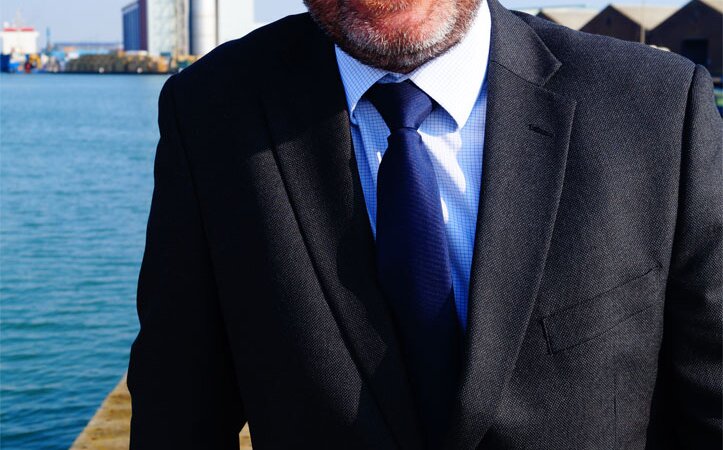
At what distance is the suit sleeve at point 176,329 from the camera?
1.57 metres

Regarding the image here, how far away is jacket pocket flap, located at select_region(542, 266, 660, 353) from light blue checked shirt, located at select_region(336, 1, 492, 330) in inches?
5.0

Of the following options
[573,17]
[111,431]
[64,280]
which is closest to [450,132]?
[111,431]

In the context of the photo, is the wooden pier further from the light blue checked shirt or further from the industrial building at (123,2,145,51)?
the industrial building at (123,2,145,51)

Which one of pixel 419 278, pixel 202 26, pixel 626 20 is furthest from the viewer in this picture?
pixel 202 26

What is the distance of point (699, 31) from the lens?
44.5 metres

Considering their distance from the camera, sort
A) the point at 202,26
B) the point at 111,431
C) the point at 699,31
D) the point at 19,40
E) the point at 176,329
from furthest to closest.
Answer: the point at 19,40 < the point at 202,26 < the point at 699,31 < the point at 111,431 < the point at 176,329

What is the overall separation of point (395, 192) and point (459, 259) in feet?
0.46

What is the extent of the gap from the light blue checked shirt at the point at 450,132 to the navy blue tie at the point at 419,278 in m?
0.04

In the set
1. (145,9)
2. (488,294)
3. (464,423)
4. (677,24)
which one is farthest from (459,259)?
(145,9)

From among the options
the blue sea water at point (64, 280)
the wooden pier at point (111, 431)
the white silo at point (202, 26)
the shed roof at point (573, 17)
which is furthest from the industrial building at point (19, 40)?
the wooden pier at point (111, 431)

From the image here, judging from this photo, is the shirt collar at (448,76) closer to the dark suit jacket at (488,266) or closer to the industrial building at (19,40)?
the dark suit jacket at (488,266)

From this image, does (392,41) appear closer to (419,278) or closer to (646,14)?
(419,278)

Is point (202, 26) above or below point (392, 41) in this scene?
below

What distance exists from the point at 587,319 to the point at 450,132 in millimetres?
336
